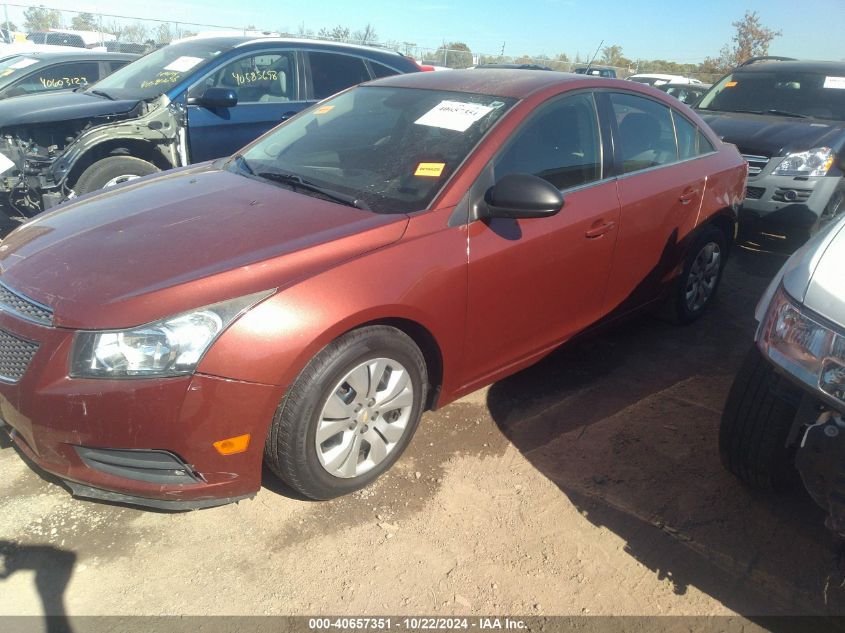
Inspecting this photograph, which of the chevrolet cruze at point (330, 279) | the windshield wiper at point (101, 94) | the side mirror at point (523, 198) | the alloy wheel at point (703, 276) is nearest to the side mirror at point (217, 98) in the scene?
the windshield wiper at point (101, 94)

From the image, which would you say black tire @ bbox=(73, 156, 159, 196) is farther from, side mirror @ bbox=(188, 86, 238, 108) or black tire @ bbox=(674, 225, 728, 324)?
black tire @ bbox=(674, 225, 728, 324)

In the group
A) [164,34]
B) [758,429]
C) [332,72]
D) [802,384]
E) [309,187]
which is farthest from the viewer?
[164,34]

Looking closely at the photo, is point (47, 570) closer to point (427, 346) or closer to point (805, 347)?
point (427, 346)

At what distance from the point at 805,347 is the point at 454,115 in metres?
1.86

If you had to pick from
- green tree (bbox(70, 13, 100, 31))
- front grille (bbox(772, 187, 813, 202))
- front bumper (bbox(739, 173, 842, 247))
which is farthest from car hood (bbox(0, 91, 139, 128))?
green tree (bbox(70, 13, 100, 31))

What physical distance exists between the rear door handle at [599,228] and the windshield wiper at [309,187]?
1.18 meters

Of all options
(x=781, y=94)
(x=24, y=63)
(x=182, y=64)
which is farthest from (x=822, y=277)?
(x=24, y=63)

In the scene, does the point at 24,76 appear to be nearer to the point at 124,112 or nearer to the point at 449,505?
the point at 124,112

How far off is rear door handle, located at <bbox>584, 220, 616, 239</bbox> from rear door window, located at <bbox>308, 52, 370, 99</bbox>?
13.0 feet

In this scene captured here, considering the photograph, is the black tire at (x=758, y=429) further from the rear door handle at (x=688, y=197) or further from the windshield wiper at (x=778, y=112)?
the windshield wiper at (x=778, y=112)

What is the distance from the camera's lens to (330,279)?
2316 mm

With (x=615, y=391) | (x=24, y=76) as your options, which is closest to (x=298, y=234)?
(x=615, y=391)

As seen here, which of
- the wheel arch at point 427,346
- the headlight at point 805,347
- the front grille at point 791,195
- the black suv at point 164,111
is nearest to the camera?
the headlight at point 805,347

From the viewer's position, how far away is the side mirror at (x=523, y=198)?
2666 millimetres
